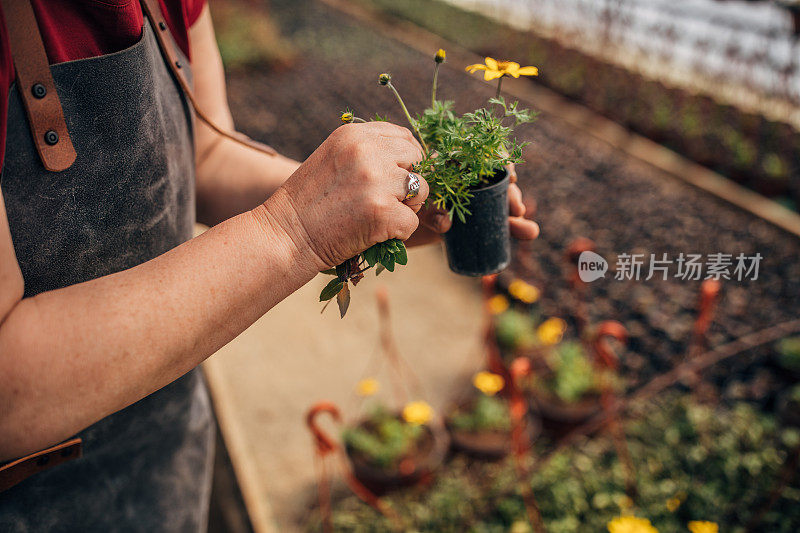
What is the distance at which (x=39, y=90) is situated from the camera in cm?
78

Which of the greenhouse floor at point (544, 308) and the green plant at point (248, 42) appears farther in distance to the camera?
the green plant at point (248, 42)

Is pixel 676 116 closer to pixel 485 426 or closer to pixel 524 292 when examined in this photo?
pixel 524 292

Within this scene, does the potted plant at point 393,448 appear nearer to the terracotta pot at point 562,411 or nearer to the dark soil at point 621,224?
the terracotta pot at point 562,411

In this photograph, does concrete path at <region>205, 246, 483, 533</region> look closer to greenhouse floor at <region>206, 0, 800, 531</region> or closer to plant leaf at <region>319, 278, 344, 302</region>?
greenhouse floor at <region>206, 0, 800, 531</region>

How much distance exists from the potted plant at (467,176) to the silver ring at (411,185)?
0.04 metres

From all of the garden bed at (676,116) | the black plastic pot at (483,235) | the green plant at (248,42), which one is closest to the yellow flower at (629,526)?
the black plastic pot at (483,235)

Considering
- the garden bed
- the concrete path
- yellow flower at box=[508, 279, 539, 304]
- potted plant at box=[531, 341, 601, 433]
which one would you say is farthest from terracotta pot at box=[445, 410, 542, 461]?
the garden bed

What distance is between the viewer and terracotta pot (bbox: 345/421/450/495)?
235cm

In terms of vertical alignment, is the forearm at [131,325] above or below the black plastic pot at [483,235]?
above

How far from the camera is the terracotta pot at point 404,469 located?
7.72ft

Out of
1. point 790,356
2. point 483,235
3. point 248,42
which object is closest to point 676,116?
point 790,356

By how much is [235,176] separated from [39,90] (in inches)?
18.0

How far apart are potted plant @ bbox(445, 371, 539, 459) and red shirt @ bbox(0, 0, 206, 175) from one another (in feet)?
6.17

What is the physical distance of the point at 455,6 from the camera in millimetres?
8859
